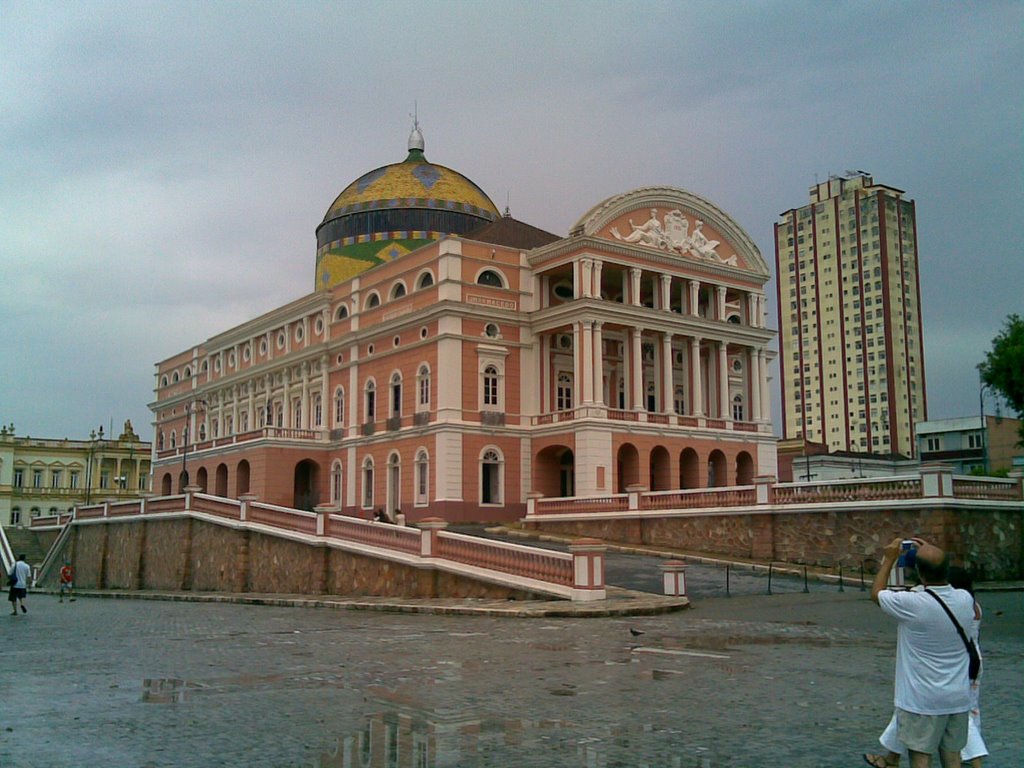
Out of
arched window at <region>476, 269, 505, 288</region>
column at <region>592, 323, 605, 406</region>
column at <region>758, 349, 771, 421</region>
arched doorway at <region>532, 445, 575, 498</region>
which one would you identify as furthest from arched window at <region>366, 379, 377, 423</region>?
column at <region>758, 349, 771, 421</region>

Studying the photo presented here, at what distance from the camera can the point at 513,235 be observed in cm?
4438

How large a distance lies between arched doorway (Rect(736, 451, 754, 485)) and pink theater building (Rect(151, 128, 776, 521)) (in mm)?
65

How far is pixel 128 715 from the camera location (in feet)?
26.9

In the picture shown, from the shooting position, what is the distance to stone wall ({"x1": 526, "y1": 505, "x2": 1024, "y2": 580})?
23031mm

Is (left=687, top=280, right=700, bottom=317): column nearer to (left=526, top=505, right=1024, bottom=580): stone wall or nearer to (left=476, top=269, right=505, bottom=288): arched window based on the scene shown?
(left=476, top=269, right=505, bottom=288): arched window

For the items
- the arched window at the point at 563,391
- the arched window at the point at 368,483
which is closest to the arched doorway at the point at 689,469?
the arched window at the point at 563,391

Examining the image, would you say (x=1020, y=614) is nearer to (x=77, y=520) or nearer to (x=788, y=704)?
(x=788, y=704)

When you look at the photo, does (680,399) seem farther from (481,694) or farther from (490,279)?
(481,694)

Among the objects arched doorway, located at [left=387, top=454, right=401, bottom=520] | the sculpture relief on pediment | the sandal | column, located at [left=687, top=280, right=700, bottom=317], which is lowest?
the sandal

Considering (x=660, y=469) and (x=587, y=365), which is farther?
(x=660, y=469)

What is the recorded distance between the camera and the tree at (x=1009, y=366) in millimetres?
36688

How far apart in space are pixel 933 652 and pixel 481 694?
15.9 feet

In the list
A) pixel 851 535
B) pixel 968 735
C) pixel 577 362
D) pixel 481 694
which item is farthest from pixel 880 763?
pixel 577 362

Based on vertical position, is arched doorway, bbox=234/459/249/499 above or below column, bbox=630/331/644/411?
below
